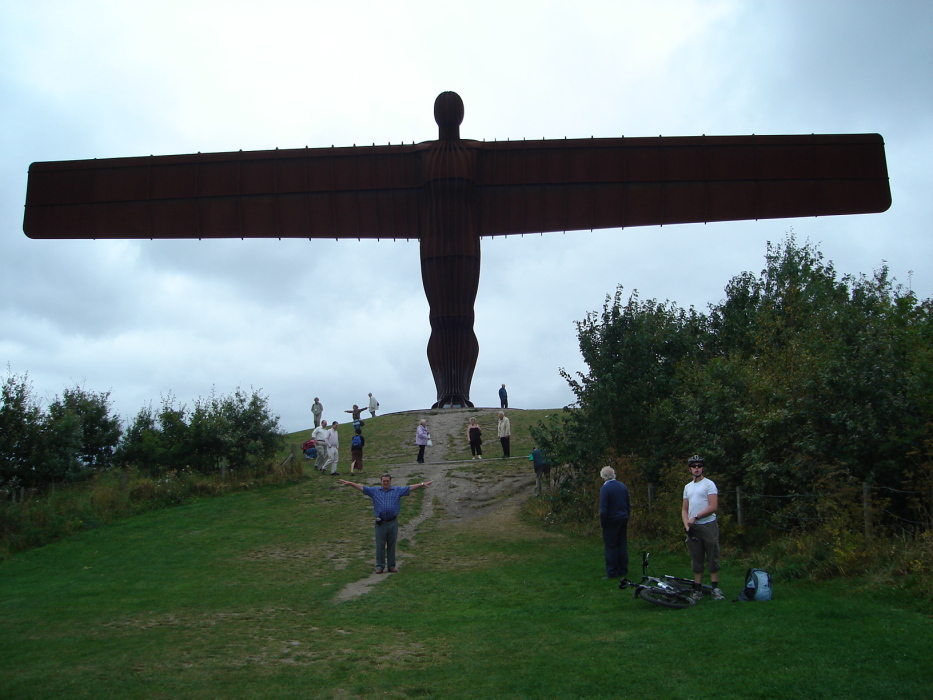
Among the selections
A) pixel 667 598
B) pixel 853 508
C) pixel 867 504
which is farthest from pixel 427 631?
pixel 853 508

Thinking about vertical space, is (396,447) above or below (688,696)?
above

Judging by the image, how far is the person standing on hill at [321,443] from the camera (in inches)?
941

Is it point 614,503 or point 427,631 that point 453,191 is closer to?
point 614,503

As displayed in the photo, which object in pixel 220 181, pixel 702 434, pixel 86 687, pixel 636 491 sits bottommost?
pixel 86 687

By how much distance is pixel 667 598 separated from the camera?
956cm

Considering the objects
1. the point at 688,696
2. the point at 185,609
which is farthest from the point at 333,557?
the point at 688,696

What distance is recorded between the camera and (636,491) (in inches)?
651

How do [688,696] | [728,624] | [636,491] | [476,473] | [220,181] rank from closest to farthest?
[688,696] < [728,624] < [636,491] < [476,473] < [220,181]

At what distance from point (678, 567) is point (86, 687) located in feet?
27.1

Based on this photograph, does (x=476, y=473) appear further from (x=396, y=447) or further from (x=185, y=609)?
(x=185, y=609)

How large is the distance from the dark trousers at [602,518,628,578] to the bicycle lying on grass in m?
1.70

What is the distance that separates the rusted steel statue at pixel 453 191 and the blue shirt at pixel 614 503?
21.4m

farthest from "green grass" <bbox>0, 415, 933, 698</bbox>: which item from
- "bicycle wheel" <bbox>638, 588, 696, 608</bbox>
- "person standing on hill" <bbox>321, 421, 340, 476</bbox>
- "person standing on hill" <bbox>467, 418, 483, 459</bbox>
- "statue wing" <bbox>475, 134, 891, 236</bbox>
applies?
"statue wing" <bbox>475, 134, 891, 236</bbox>

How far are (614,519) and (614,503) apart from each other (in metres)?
0.23
